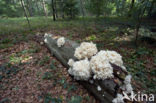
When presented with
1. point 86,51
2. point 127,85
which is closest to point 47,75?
point 86,51

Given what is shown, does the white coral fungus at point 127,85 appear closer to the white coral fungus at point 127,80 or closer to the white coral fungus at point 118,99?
the white coral fungus at point 127,80

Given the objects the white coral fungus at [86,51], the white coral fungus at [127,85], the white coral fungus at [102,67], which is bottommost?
the white coral fungus at [127,85]

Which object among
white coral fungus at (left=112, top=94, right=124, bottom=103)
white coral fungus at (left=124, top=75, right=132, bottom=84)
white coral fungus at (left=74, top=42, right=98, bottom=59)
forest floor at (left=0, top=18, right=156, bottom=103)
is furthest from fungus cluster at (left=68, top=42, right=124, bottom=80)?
forest floor at (left=0, top=18, right=156, bottom=103)

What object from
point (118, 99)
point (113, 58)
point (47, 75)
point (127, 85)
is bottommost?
point (47, 75)

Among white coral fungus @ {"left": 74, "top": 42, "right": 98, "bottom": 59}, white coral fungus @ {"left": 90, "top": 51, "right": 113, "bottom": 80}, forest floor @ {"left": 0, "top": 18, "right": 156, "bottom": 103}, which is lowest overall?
forest floor @ {"left": 0, "top": 18, "right": 156, "bottom": 103}

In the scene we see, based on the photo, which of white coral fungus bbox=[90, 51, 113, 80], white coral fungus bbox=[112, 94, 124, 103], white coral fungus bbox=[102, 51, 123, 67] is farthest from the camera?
white coral fungus bbox=[102, 51, 123, 67]

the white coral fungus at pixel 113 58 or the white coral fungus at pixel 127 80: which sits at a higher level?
the white coral fungus at pixel 113 58

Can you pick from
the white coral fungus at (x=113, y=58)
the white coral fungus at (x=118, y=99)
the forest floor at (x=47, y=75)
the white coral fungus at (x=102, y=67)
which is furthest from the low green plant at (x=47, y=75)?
the white coral fungus at (x=118, y=99)

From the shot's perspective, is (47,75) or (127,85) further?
(47,75)

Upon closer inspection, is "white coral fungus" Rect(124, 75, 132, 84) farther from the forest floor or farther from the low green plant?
the low green plant

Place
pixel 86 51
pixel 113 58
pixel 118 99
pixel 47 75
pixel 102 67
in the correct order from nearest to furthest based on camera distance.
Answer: pixel 118 99
pixel 102 67
pixel 113 58
pixel 86 51
pixel 47 75

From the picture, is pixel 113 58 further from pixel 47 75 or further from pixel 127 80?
pixel 47 75

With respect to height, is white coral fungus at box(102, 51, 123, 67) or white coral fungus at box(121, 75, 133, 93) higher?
white coral fungus at box(102, 51, 123, 67)

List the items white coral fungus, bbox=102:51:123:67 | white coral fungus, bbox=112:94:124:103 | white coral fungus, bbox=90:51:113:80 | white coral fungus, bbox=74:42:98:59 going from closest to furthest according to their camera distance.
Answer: white coral fungus, bbox=112:94:124:103, white coral fungus, bbox=90:51:113:80, white coral fungus, bbox=102:51:123:67, white coral fungus, bbox=74:42:98:59
